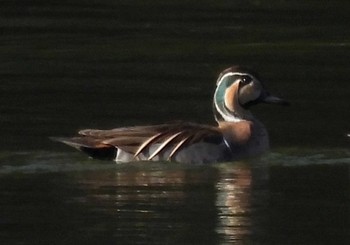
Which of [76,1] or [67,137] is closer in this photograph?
[67,137]

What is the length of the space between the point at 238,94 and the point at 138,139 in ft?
4.64

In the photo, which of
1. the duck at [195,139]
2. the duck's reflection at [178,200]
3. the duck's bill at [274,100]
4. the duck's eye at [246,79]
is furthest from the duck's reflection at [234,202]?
the duck's eye at [246,79]

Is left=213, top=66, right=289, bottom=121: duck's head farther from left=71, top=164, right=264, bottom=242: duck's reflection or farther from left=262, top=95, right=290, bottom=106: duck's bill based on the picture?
left=71, top=164, right=264, bottom=242: duck's reflection

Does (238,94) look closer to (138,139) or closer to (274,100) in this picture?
(274,100)

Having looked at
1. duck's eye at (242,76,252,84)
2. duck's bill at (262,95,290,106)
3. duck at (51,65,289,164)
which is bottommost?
duck at (51,65,289,164)

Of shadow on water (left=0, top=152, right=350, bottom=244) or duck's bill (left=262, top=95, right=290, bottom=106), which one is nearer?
shadow on water (left=0, top=152, right=350, bottom=244)

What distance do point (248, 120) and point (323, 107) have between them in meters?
1.59

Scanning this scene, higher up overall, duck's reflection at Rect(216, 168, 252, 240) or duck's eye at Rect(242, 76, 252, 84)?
duck's eye at Rect(242, 76, 252, 84)

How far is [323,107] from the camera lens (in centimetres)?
1855

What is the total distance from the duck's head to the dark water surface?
409 mm

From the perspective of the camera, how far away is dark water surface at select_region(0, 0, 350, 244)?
13961 millimetres

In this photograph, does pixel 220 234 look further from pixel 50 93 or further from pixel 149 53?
pixel 149 53

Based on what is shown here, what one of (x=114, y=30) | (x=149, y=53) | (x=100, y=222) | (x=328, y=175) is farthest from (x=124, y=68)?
(x=100, y=222)

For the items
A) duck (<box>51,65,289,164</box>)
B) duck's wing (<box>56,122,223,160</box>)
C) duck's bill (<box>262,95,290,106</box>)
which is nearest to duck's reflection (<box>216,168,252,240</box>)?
duck (<box>51,65,289,164</box>)
